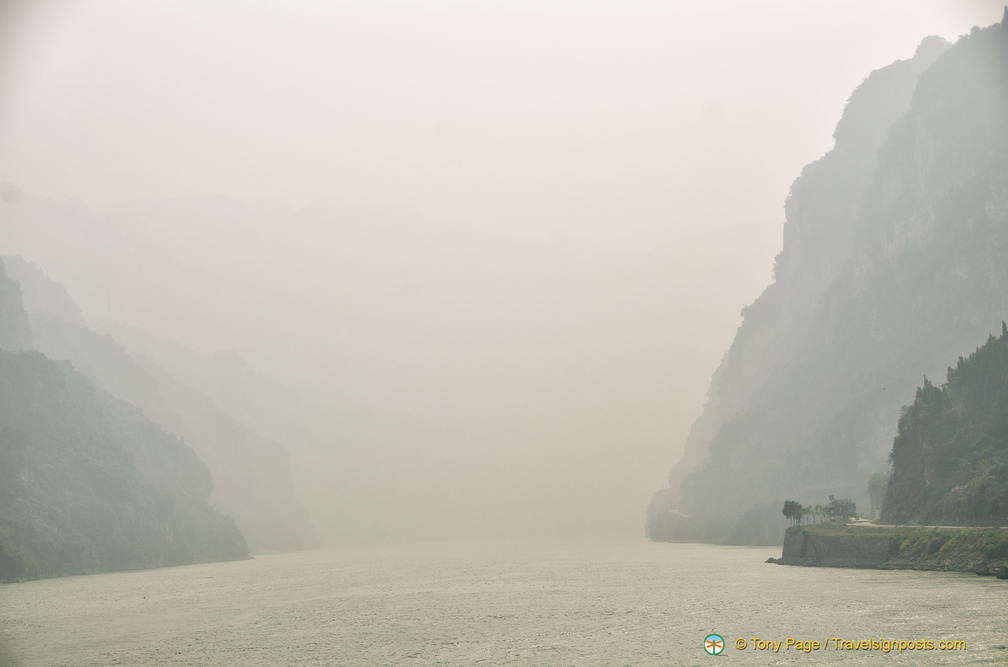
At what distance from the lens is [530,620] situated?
87.6 m

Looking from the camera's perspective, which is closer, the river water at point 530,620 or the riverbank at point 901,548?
the river water at point 530,620

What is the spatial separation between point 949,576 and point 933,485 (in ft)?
147

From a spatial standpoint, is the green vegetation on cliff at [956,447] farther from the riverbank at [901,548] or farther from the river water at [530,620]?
the river water at [530,620]

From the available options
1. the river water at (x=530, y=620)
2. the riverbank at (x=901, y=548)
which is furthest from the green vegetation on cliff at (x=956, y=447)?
the river water at (x=530, y=620)

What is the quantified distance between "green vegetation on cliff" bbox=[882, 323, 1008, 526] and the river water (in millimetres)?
19917

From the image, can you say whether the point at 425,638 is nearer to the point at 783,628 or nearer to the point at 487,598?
the point at 783,628

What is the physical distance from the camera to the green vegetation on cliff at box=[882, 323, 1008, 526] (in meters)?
125

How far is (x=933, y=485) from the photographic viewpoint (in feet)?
458

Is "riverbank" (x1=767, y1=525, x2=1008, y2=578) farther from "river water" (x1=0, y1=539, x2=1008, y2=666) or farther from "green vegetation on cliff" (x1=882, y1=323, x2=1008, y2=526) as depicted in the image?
"green vegetation on cliff" (x1=882, y1=323, x2=1008, y2=526)

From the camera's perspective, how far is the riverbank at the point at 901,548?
100 m

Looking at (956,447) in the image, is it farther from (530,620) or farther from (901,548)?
(530,620)

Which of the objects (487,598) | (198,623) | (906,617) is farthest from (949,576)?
(198,623)

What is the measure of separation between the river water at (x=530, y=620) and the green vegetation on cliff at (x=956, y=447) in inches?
784

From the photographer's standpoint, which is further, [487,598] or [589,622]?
[487,598]
